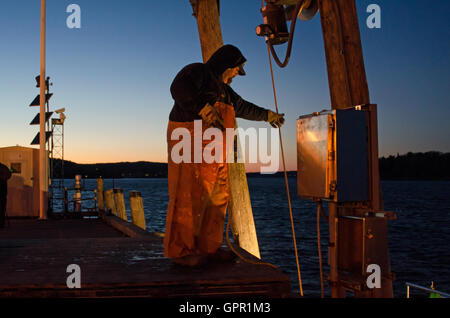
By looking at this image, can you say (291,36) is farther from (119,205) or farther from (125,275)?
(119,205)

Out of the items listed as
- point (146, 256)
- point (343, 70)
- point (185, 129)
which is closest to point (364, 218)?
point (343, 70)

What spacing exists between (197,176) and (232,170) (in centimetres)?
270

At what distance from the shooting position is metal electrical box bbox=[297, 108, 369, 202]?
255 centimetres

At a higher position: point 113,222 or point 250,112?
point 250,112

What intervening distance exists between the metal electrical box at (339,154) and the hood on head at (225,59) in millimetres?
1409

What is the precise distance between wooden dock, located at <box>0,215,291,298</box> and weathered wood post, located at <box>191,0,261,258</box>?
5.04ft

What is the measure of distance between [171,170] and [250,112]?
39.7 inches

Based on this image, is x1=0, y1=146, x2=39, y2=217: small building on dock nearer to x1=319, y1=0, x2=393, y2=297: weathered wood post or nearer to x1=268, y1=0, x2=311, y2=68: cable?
x1=268, y1=0, x2=311, y2=68: cable

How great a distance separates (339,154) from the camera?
2559 millimetres

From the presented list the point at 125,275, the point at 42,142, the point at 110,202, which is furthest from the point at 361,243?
the point at 110,202

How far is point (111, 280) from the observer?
3.33 meters

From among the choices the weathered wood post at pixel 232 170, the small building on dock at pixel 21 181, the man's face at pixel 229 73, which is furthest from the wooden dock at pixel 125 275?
the small building on dock at pixel 21 181

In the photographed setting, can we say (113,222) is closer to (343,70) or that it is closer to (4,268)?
(4,268)

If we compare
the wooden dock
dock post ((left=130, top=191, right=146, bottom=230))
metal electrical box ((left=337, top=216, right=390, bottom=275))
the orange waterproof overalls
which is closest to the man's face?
the orange waterproof overalls
